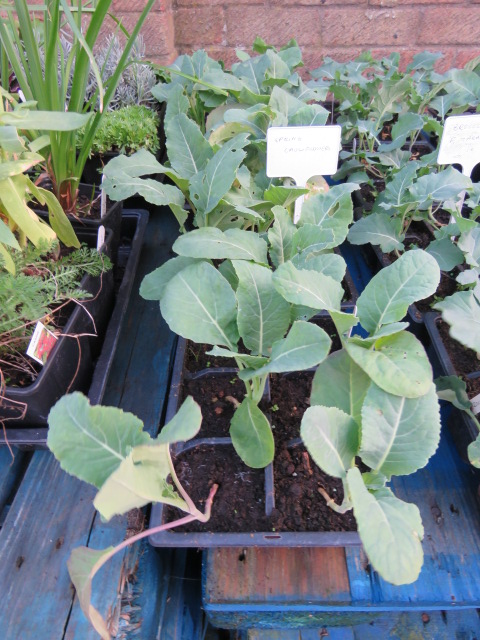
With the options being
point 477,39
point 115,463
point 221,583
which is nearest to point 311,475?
point 221,583

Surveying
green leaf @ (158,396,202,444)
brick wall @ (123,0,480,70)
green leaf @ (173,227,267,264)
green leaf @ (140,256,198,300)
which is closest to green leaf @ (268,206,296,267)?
green leaf @ (173,227,267,264)

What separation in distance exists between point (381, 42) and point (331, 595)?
77.6 inches

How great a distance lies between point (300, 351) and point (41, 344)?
1.44 feet

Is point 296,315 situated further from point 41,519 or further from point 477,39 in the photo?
point 477,39

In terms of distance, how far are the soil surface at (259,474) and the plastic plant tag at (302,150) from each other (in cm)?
39

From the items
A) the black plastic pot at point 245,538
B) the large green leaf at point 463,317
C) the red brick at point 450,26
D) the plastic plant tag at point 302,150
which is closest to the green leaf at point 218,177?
the plastic plant tag at point 302,150

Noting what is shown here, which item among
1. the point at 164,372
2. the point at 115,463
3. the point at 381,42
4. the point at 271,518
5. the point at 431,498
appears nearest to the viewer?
the point at 115,463

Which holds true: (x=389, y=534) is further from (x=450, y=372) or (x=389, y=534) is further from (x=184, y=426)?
(x=450, y=372)

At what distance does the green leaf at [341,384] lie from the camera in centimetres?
65

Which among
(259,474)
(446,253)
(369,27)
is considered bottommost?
(259,474)

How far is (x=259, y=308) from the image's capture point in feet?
2.25

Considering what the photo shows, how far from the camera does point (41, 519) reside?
78 cm

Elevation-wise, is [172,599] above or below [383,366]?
below

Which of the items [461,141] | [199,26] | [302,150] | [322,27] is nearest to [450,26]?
[322,27]
